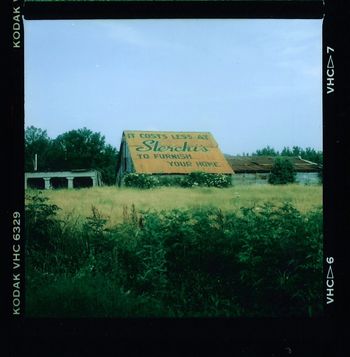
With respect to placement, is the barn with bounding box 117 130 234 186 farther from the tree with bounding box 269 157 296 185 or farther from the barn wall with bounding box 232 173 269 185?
the tree with bounding box 269 157 296 185

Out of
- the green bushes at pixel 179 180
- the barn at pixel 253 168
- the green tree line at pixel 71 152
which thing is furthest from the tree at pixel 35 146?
the barn at pixel 253 168

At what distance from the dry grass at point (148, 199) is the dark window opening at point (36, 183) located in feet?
0.26

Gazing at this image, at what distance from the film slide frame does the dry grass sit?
0.55 meters

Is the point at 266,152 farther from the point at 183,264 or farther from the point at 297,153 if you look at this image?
the point at 183,264

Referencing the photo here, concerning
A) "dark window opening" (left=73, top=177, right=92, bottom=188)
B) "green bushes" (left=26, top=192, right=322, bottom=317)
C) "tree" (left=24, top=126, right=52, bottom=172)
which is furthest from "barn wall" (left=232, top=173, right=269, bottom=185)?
"tree" (left=24, top=126, right=52, bottom=172)

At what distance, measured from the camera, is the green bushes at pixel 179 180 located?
436 cm

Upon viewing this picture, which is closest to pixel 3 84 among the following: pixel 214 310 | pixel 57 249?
pixel 57 249

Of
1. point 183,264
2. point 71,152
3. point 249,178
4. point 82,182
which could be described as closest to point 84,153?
point 71,152

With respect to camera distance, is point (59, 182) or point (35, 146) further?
point (59, 182)

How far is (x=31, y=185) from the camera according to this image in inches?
164

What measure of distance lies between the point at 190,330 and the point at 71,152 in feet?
7.01

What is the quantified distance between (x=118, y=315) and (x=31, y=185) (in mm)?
1533

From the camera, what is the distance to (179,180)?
4395 millimetres

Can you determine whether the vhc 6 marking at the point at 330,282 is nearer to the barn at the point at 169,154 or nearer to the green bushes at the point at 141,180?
the barn at the point at 169,154
